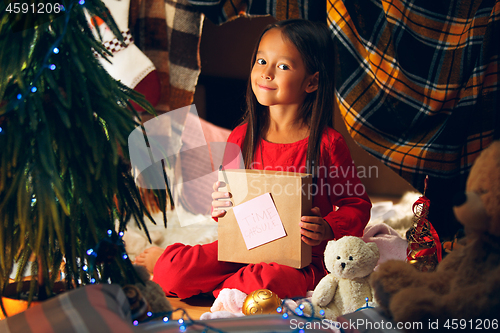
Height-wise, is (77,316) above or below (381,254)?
above

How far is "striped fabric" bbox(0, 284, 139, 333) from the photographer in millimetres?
523

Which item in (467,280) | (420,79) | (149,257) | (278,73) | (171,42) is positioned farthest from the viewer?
(171,42)

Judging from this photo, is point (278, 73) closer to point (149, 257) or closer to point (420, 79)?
point (420, 79)

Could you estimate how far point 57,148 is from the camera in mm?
668

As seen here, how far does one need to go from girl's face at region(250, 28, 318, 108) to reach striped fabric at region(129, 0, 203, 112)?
16.1 inches

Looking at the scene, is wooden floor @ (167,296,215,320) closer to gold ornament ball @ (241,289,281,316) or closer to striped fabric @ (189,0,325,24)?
gold ornament ball @ (241,289,281,316)

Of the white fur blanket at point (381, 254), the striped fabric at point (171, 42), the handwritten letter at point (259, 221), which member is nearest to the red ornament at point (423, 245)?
the white fur blanket at point (381, 254)

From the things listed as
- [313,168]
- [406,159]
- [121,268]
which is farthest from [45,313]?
[406,159]

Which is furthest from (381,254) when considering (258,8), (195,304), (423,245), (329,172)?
(258,8)

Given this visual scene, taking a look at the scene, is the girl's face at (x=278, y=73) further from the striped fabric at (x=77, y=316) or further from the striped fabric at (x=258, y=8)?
the striped fabric at (x=77, y=316)

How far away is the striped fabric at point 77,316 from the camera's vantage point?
523mm

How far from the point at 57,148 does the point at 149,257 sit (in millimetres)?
695

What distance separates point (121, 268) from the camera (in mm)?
700

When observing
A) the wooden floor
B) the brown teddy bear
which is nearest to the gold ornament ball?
the wooden floor
